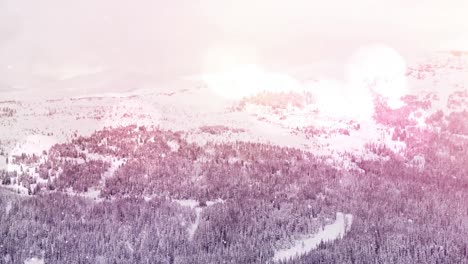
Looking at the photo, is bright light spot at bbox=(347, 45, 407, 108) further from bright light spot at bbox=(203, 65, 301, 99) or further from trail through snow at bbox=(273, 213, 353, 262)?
trail through snow at bbox=(273, 213, 353, 262)

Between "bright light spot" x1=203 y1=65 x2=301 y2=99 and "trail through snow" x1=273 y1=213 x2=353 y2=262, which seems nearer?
"trail through snow" x1=273 y1=213 x2=353 y2=262

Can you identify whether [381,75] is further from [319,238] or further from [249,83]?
[319,238]

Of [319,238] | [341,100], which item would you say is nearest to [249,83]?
[341,100]

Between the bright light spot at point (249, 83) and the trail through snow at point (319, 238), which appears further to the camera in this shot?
the bright light spot at point (249, 83)

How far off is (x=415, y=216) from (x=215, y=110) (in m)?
23.7

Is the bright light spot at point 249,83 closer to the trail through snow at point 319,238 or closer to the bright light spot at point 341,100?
the bright light spot at point 341,100

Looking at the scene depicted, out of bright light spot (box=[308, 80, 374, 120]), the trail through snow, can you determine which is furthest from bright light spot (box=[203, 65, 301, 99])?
the trail through snow

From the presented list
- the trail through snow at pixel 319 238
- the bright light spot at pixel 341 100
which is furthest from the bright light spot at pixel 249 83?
the trail through snow at pixel 319 238

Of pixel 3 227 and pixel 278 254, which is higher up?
pixel 3 227

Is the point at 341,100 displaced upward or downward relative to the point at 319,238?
downward

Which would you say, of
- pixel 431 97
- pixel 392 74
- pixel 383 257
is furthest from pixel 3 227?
pixel 392 74

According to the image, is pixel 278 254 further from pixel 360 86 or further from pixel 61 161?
pixel 360 86

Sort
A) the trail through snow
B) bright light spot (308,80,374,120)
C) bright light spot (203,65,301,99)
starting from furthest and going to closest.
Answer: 1. bright light spot (203,65,301,99)
2. bright light spot (308,80,374,120)
3. the trail through snow

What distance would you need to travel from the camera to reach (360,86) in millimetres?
42531
